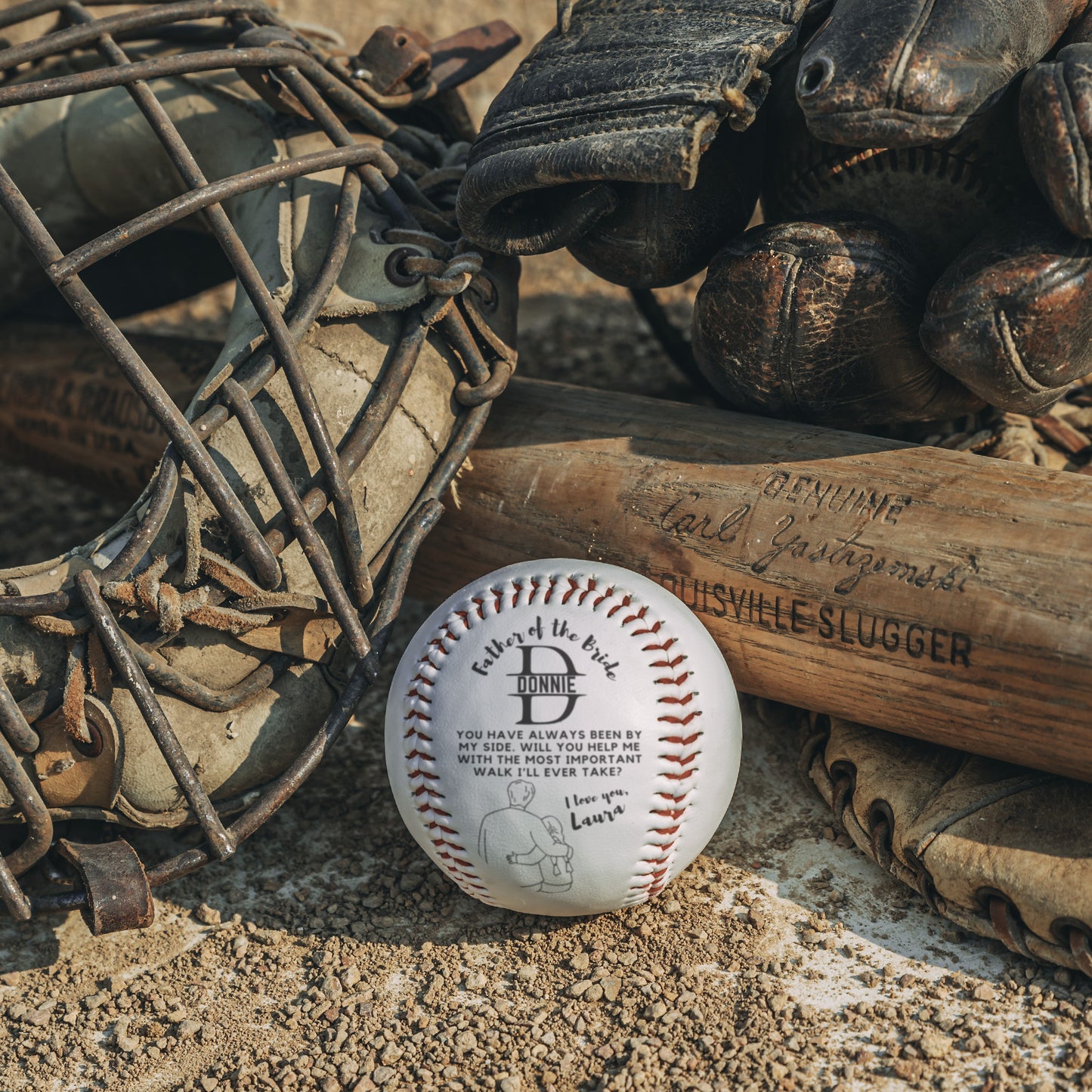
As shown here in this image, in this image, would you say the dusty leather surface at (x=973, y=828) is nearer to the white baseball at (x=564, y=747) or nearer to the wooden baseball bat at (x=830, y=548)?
the wooden baseball bat at (x=830, y=548)

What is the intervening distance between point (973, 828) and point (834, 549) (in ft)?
1.67

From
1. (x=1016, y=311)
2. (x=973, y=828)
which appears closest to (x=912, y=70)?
(x=1016, y=311)

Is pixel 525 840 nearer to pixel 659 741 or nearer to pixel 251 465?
pixel 659 741

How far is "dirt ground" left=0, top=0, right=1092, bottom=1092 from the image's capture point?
64.9 inches

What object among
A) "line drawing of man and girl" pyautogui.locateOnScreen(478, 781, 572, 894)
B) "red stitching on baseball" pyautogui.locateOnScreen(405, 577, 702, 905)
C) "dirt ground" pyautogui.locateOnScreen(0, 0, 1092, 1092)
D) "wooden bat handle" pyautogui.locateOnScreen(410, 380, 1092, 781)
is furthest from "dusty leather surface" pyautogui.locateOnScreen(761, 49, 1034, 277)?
→ "line drawing of man and girl" pyautogui.locateOnScreen(478, 781, 572, 894)

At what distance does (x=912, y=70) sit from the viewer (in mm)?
1757

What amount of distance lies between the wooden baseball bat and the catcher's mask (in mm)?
207

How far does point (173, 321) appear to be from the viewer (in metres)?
4.02

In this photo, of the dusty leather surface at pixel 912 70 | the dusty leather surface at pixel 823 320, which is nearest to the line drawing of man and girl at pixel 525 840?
the dusty leather surface at pixel 823 320

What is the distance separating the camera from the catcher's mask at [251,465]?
6.08 ft

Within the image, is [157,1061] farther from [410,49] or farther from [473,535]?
[410,49]

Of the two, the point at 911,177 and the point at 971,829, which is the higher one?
the point at 911,177

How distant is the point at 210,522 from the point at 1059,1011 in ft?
5.13

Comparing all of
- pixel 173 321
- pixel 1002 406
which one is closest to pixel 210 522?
pixel 1002 406
